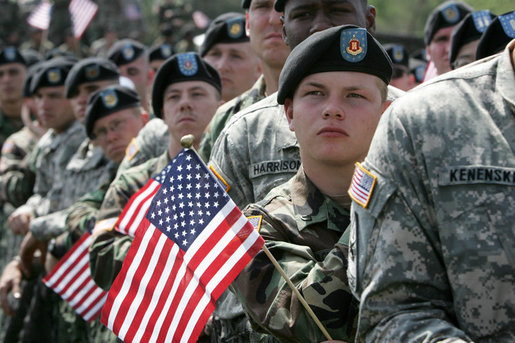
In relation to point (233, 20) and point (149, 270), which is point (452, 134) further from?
point (233, 20)

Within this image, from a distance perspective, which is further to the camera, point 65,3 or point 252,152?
point 65,3

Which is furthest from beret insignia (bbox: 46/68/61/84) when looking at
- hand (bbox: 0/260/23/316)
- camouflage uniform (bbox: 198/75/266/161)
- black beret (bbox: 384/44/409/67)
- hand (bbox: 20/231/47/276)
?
camouflage uniform (bbox: 198/75/266/161)

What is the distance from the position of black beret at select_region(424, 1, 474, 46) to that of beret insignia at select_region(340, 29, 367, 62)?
179 inches

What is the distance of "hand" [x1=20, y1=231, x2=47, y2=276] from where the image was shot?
780 cm

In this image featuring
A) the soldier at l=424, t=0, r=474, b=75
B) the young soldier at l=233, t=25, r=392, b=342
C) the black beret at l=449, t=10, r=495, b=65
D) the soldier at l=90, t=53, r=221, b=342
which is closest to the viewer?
the young soldier at l=233, t=25, r=392, b=342

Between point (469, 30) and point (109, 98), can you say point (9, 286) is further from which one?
point (469, 30)

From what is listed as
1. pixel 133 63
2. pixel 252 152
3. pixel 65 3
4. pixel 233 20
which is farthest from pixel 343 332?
pixel 65 3

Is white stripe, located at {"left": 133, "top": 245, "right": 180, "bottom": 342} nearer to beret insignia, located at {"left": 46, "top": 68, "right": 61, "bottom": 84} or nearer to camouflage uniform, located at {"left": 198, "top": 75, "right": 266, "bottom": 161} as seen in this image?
camouflage uniform, located at {"left": 198, "top": 75, "right": 266, "bottom": 161}

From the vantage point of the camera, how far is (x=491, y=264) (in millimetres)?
2238

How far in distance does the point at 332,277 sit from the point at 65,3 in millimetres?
21626

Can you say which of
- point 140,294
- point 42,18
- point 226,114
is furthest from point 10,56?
point 140,294

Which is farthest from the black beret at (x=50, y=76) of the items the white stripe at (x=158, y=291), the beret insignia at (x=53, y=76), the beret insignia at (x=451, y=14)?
the white stripe at (x=158, y=291)

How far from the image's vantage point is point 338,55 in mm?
3139

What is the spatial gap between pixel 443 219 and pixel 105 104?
4.90m
